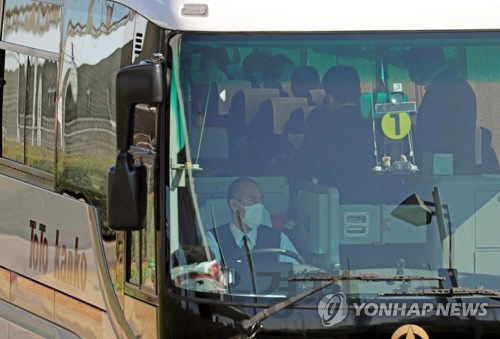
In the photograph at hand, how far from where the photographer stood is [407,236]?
7.06 metres

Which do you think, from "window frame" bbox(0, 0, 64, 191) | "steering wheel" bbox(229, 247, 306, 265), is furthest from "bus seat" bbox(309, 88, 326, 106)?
"window frame" bbox(0, 0, 64, 191)

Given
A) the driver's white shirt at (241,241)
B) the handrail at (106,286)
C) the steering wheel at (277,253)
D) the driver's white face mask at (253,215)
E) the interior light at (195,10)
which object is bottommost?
the handrail at (106,286)

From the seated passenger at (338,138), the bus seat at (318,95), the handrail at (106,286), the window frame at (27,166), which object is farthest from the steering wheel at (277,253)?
the window frame at (27,166)

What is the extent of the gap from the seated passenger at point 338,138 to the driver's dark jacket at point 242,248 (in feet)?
0.98

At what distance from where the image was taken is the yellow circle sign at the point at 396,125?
7156 mm

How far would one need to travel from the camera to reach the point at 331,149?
→ 281 inches

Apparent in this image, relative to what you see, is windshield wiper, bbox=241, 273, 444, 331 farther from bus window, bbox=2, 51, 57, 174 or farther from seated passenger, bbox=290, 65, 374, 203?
bus window, bbox=2, 51, 57, 174

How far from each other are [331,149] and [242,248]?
0.64 meters

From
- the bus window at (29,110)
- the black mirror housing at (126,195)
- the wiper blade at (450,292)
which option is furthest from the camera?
the bus window at (29,110)

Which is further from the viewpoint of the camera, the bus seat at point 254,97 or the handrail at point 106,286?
the handrail at point 106,286

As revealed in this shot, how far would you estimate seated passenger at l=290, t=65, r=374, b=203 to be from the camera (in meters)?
7.13

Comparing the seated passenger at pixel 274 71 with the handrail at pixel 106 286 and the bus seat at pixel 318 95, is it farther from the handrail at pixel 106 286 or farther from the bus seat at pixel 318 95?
the handrail at pixel 106 286

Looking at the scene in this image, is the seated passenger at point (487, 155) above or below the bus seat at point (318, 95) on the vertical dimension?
below

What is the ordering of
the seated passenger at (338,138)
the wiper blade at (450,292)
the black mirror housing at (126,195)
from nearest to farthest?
the wiper blade at (450,292)
the black mirror housing at (126,195)
the seated passenger at (338,138)
